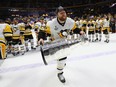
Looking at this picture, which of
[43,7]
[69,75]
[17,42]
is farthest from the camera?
[43,7]

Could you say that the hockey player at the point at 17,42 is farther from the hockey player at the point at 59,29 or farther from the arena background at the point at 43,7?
the arena background at the point at 43,7

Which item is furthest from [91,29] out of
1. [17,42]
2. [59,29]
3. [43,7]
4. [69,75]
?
[43,7]

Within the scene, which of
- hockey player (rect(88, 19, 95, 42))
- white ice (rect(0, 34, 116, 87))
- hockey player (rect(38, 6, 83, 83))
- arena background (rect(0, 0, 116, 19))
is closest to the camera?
white ice (rect(0, 34, 116, 87))

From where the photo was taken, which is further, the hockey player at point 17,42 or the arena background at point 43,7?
the arena background at point 43,7

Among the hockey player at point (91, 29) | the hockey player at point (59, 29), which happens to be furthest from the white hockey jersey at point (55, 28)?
the hockey player at point (91, 29)

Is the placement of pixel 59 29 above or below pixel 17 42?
above

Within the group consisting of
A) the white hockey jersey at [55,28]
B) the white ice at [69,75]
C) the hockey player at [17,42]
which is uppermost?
the white hockey jersey at [55,28]

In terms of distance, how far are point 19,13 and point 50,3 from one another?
5.62m

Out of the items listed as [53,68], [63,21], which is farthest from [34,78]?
[63,21]

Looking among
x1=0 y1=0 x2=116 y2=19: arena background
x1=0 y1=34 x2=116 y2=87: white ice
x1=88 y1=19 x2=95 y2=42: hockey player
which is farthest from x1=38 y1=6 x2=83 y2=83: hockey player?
x1=0 y1=0 x2=116 y2=19: arena background

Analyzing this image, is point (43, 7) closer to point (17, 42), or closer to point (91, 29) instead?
point (91, 29)

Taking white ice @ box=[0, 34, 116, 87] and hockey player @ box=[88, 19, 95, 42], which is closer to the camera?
white ice @ box=[0, 34, 116, 87]

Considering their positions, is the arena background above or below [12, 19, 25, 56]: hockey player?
above

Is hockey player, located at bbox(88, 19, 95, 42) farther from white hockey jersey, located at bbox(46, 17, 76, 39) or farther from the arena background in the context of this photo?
the arena background
